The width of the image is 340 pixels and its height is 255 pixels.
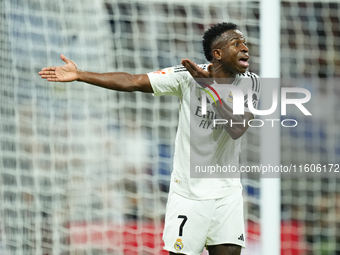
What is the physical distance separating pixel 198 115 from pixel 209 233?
0.66 meters

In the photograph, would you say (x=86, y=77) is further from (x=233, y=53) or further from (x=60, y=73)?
(x=233, y=53)

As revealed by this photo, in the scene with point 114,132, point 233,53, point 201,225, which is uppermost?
point 233,53

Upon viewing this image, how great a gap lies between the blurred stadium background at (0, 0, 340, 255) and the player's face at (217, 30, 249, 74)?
1348 millimetres

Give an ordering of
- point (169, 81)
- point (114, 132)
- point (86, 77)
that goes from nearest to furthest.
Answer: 1. point (86, 77)
2. point (169, 81)
3. point (114, 132)

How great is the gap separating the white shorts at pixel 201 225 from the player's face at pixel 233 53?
0.73 meters

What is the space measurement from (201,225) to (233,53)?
96cm

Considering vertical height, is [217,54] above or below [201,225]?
above

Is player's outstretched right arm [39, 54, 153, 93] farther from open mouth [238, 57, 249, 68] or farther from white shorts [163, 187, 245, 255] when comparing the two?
white shorts [163, 187, 245, 255]

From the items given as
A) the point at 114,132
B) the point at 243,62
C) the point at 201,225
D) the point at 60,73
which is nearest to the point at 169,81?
the point at 243,62

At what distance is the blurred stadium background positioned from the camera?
12.4 ft

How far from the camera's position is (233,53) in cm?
243

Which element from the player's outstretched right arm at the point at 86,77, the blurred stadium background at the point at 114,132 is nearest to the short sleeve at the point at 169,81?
the player's outstretched right arm at the point at 86,77

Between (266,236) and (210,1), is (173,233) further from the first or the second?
(210,1)

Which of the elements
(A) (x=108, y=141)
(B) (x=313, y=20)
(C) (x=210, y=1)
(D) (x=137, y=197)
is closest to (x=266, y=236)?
(D) (x=137, y=197)
